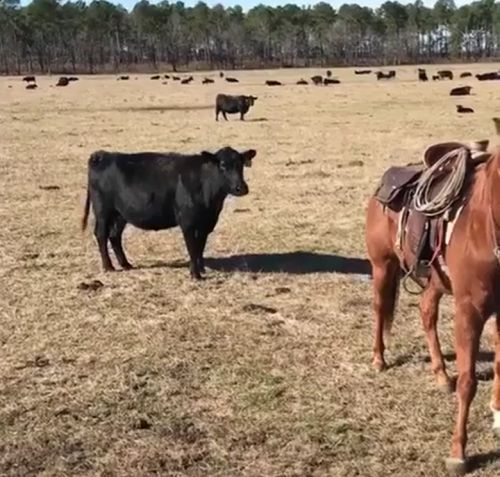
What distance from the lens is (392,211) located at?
219 inches

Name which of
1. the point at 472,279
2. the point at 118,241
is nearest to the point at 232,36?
the point at 118,241

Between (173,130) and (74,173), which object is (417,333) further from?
(173,130)

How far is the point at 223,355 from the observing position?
6301 millimetres

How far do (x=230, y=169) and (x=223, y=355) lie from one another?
263cm

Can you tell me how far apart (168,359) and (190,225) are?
2446mm

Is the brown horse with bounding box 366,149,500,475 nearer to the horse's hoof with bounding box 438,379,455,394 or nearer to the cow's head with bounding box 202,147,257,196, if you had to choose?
the horse's hoof with bounding box 438,379,455,394

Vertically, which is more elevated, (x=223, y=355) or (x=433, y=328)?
(x=433, y=328)

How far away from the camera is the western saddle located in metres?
4.73

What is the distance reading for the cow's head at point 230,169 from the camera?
848cm

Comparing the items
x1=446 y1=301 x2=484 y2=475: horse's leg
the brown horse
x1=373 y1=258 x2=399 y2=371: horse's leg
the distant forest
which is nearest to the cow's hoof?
x1=373 y1=258 x2=399 y2=371: horse's leg

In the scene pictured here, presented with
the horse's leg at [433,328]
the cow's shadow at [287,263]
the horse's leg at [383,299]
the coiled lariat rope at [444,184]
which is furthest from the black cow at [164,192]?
the coiled lariat rope at [444,184]

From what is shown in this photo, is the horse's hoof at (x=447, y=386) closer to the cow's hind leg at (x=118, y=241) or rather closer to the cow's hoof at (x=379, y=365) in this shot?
the cow's hoof at (x=379, y=365)

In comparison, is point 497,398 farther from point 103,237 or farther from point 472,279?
point 103,237

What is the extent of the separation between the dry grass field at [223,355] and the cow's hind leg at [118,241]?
169mm
